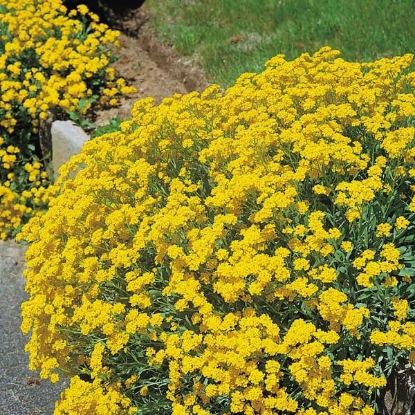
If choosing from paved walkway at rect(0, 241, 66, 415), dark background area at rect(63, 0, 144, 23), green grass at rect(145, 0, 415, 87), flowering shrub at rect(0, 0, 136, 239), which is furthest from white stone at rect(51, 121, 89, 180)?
dark background area at rect(63, 0, 144, 23)

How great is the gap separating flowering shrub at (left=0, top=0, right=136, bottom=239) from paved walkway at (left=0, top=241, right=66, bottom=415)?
657 mm

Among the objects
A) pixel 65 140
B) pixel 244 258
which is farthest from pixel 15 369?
pixel 244 258

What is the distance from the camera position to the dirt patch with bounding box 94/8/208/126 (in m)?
5.79

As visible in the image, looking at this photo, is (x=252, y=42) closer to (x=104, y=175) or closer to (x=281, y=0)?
(x=281, y=0)

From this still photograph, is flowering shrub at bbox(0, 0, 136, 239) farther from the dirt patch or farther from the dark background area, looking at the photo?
the dark background area

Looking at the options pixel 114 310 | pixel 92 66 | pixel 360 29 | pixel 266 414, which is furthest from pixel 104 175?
pixel 360 29

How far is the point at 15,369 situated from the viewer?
4234mm

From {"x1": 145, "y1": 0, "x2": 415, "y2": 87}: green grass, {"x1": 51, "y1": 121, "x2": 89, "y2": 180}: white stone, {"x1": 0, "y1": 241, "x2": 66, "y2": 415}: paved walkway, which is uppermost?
{"x1": 51, "y1": 121, "x2": 89, "y2": 180}: white stone

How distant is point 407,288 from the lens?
2590 mm

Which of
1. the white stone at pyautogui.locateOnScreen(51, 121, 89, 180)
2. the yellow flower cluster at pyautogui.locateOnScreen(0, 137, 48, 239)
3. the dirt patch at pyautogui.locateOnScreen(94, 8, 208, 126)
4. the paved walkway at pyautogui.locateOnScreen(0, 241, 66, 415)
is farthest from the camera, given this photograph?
the dirt patch at pyautogui.locateOnScreen(94, 8, 208, 126)

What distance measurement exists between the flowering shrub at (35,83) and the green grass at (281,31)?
0.88 meters

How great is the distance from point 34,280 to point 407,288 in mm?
1781

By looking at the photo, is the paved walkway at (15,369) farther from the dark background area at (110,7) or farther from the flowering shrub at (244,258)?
the dark background area at (110,7)

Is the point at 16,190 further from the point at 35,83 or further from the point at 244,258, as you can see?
the point at 244,258
